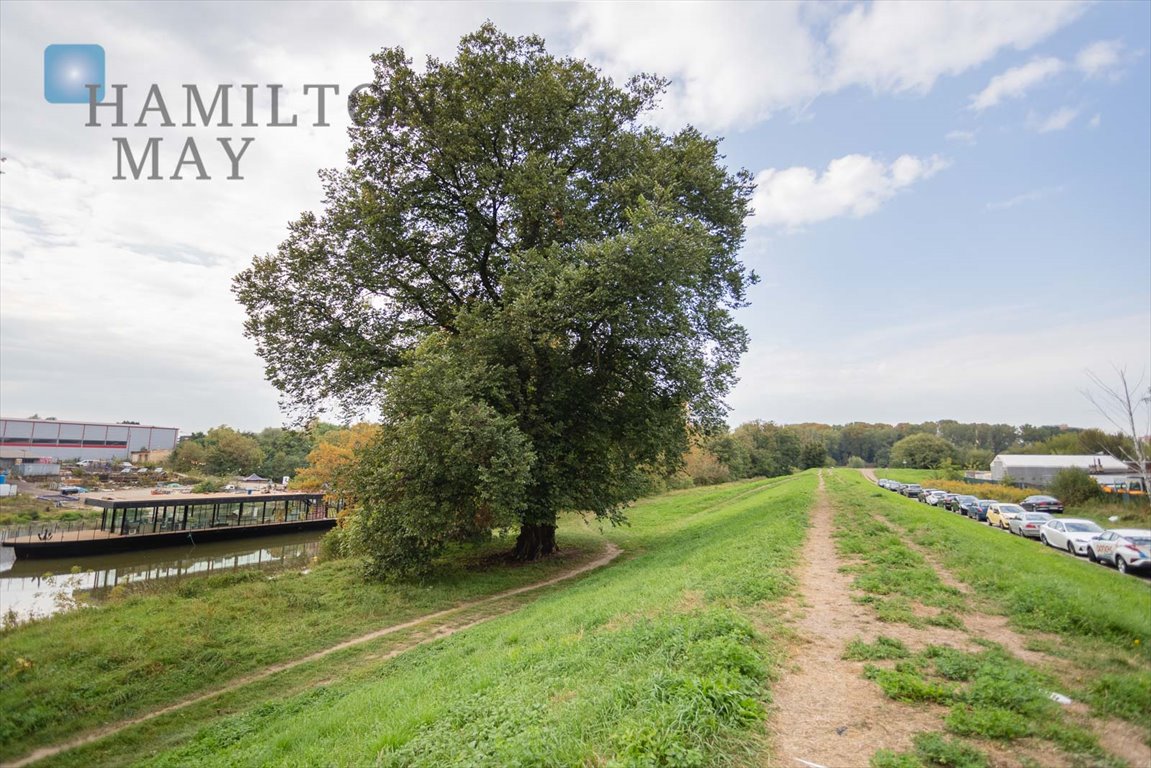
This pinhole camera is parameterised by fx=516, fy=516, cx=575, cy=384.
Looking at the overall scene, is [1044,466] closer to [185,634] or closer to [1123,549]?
[1123,549]

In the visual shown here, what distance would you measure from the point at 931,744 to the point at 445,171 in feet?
59.1

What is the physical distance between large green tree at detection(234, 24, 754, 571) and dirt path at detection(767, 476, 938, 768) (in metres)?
8.43

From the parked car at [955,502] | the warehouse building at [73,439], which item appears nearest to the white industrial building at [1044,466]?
the warehouse building at [73,439]

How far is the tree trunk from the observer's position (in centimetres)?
1983

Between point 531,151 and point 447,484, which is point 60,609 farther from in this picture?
point 531,151

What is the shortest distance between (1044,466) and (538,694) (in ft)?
17.3

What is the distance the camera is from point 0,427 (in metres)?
4.64

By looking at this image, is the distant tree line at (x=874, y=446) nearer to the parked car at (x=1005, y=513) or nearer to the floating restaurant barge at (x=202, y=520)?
the parked car at (x=1005, y=513)

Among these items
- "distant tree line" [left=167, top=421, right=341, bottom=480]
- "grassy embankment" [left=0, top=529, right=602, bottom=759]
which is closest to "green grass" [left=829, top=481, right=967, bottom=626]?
"grassy embankment" [left=0, top=529, right=602, bottom=759]

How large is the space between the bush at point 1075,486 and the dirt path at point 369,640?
7.84 meters

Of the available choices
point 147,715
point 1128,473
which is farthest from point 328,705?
point 1128,473

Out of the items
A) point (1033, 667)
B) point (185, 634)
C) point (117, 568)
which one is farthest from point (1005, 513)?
point (117, 568)

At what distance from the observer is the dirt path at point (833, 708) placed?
13.9 ft

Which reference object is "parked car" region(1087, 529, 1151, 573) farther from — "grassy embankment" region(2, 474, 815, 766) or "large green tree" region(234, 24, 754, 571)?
"large green tree" region(234, 24, 754, 571)
